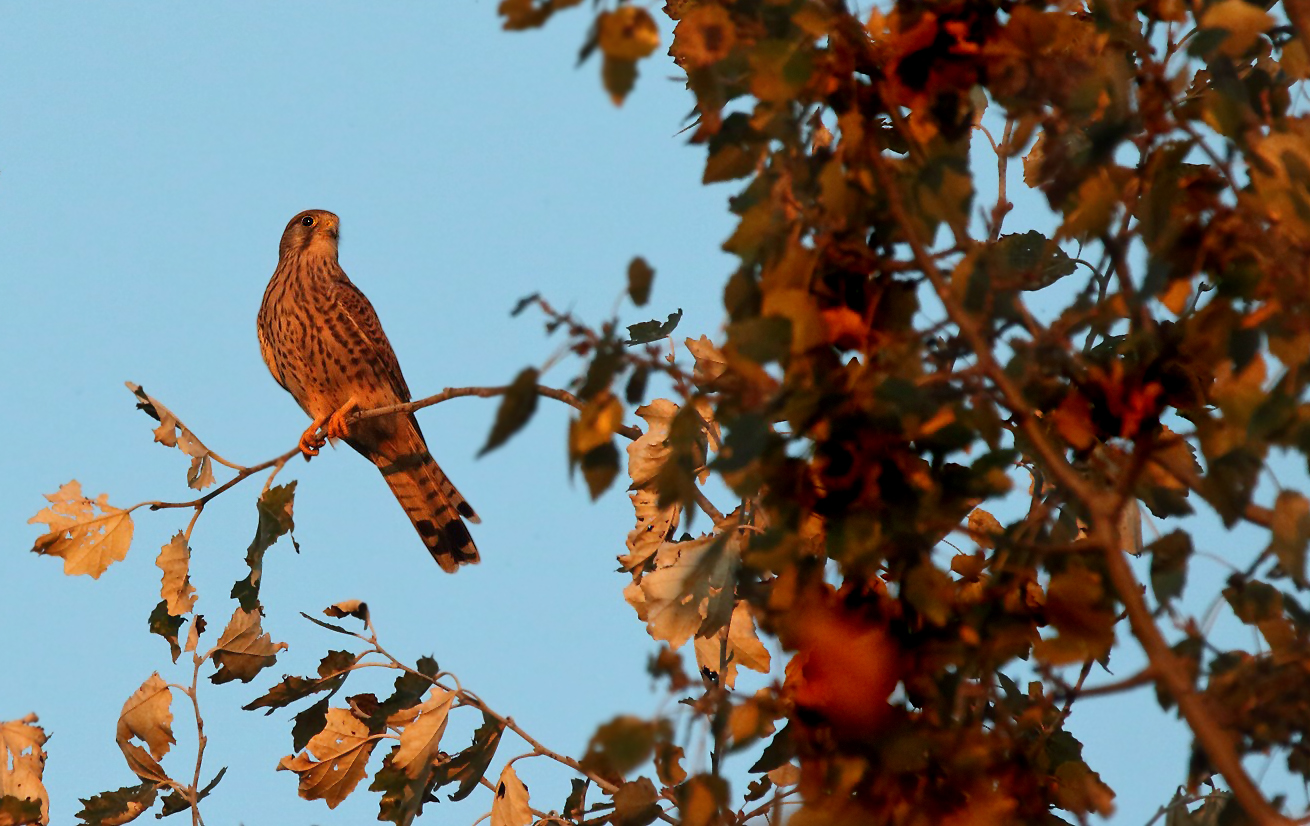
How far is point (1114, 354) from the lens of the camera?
296 centimetres

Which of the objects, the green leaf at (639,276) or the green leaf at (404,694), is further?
the green leaf at (404,694)

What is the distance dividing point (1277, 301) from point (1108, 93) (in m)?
0.35

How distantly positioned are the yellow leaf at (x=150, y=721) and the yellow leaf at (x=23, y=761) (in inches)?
8.2

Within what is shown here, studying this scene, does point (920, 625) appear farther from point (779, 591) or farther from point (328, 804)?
point (328, 804)

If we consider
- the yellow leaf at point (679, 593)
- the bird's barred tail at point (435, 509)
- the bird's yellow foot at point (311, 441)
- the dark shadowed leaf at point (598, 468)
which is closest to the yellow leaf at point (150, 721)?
the yellow leaf at point (679, 593)

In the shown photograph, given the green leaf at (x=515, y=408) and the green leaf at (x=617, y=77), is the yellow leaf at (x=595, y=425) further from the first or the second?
the green leaf at (x=617, y=77)

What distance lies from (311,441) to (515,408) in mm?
6411

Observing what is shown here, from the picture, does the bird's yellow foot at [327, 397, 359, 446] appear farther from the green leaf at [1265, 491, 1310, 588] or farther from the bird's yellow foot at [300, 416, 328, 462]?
the green leaf at [1265, 491, 1310, 588]

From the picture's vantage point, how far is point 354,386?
832 cm

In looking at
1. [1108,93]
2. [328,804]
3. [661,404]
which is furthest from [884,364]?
[328,804]

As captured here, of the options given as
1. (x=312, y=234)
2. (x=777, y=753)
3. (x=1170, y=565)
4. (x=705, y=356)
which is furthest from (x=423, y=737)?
(x=312, y=234)

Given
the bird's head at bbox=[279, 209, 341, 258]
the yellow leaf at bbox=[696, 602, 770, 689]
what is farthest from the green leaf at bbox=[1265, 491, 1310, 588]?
the bird's head at bbox=[279, 209, 341, 258]

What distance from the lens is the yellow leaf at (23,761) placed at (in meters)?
3.64

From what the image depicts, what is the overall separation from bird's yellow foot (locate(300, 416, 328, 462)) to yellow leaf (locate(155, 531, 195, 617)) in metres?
3.80
